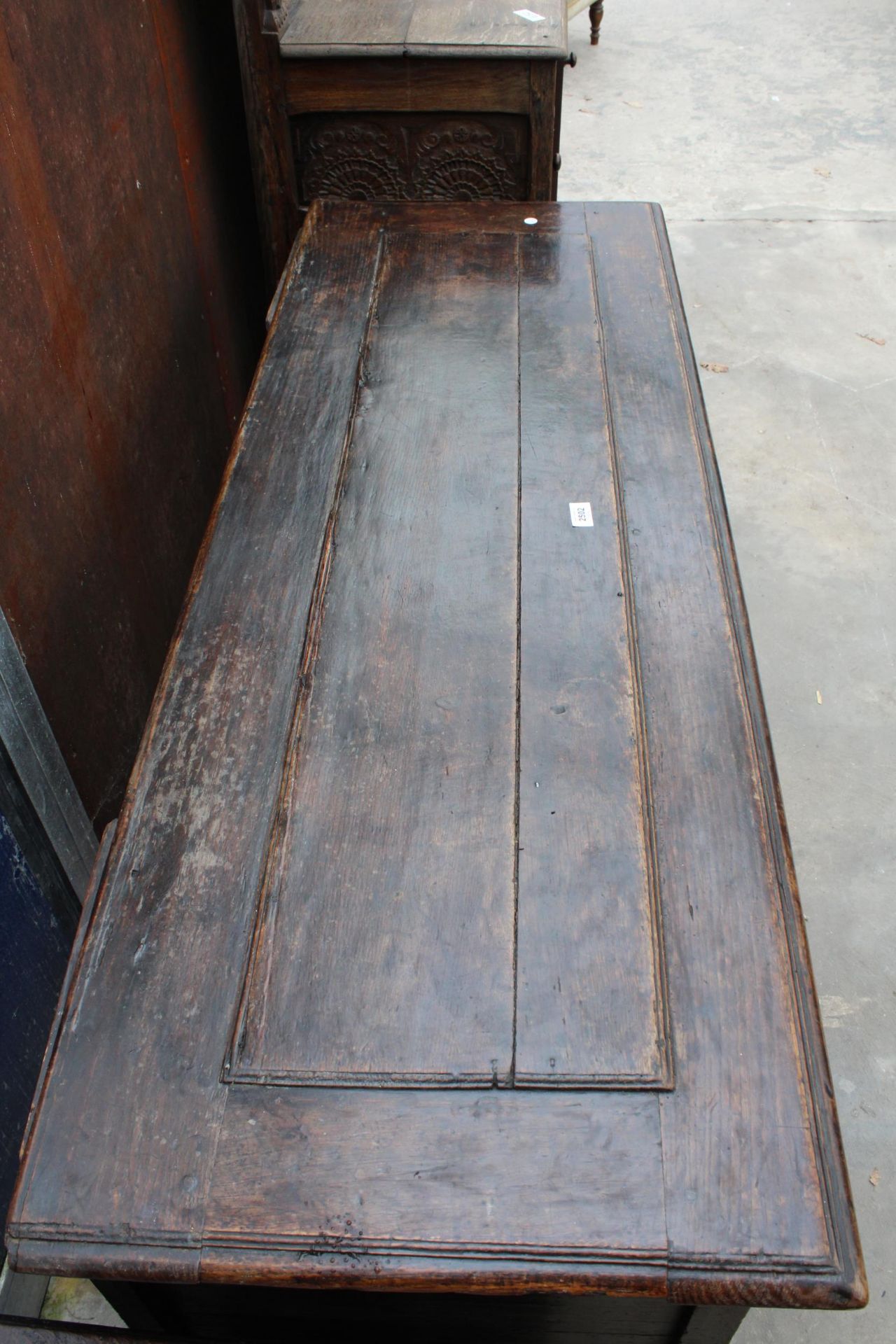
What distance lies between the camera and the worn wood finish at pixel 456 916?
2.90 ft

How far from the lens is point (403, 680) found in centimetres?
128

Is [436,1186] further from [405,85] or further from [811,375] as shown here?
[811,375]

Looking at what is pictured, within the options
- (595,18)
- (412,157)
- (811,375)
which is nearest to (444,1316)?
(412,157)

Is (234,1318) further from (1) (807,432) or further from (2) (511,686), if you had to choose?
(1) (807,432)

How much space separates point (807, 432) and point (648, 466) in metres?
1.89

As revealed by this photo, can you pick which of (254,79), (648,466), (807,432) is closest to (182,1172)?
(648,466)

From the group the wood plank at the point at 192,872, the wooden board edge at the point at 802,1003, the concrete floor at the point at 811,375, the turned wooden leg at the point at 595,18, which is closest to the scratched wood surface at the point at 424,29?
the wood plank at the point at 192,872

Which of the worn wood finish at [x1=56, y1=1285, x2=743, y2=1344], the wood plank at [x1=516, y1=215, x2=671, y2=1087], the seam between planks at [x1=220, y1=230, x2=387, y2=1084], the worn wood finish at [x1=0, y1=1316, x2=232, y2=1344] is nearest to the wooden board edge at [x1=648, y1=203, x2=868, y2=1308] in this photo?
the wood plank at [x1=516, y1=215, x2=671, y2=1087]

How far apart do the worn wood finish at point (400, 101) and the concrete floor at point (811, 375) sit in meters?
1.18

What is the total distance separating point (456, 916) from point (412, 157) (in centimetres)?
187

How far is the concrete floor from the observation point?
2012 millimetres

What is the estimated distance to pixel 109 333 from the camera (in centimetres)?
183

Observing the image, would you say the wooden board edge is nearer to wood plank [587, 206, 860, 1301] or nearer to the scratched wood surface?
wood plank [587, 206, 860, 1301]

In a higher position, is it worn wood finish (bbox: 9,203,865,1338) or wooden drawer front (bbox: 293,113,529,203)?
wooden drawer front (bbox: 293,113,529,203)
